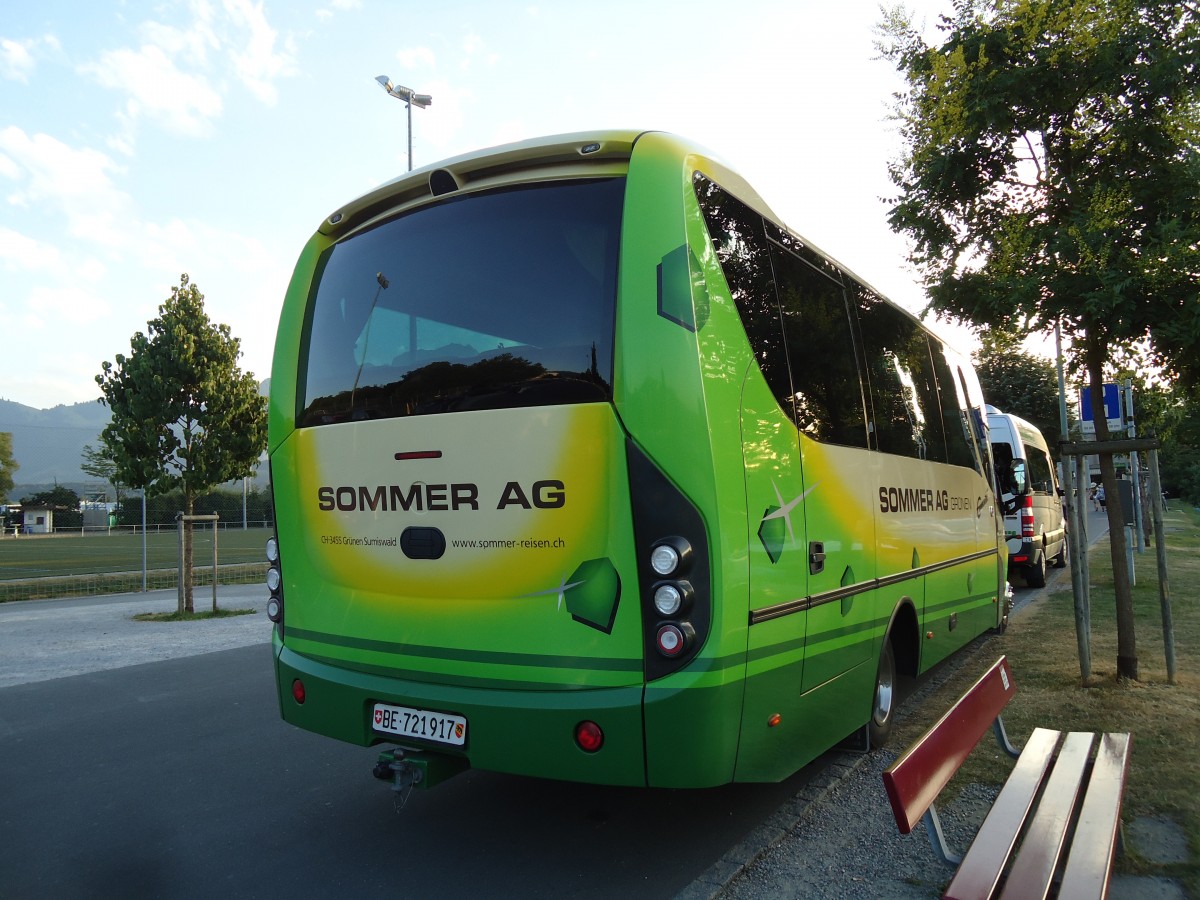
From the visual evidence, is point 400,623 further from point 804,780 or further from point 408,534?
point 804,780

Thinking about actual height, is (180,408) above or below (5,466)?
below

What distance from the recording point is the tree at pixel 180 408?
13.8m

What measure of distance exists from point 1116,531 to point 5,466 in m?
127

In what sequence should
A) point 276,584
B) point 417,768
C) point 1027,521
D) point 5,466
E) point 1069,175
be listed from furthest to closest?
point 5,466 < point 1027,521 < point 1069,175 < point 276,584 < point 417,768

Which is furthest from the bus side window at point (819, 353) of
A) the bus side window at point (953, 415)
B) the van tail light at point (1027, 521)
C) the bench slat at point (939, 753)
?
the van tail light at point (1027, 521)

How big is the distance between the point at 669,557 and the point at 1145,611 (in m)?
10.2

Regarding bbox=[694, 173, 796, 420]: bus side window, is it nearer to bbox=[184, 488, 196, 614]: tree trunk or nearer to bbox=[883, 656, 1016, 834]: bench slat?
bbox=[883, 656, 1016, 834]: bench slat

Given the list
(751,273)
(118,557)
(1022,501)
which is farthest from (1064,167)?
(118,557)

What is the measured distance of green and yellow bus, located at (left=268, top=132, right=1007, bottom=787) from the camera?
11.0 feet

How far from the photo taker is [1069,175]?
6.63 metres

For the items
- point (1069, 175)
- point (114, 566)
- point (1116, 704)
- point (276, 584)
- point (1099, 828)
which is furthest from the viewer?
point (114, 566)

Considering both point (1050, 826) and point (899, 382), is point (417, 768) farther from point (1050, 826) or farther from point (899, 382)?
point (899, 382)

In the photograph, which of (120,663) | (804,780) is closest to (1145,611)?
(804,780)

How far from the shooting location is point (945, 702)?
668 cm
